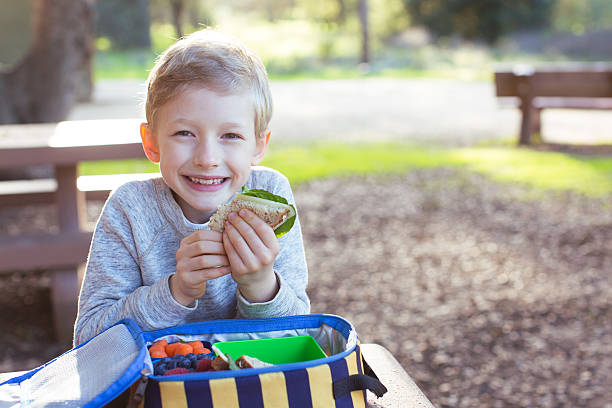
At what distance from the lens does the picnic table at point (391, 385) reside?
1350mm

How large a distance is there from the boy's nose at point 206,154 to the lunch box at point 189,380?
0.36 m

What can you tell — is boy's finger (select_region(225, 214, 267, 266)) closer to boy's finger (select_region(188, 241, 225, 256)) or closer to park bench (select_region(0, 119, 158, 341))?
boy's finger (select_region(188, 241, 225, 256))

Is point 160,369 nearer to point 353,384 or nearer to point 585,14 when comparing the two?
point 353,384

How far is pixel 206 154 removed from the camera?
55.5 inches

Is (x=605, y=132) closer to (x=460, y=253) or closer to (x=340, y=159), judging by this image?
(x=340, y=159)

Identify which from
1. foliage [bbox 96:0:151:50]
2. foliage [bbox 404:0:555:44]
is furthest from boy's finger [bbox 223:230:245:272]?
foliage [bbox 404:0:555:44]

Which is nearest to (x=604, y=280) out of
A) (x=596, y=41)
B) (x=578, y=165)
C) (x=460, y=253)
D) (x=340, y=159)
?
(x=460, y=253)

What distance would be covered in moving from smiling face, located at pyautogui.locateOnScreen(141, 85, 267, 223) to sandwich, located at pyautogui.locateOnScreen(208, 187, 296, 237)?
0.13 meters

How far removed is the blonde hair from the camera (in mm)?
1421

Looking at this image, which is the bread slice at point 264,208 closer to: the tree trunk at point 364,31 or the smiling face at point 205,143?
the smiling face at point 205,143

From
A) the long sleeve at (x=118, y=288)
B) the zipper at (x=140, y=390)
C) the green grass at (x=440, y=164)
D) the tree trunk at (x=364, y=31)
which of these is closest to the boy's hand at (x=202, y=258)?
the long sleeve at (x=118, y=288)

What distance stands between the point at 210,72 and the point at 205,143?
0.15 meters

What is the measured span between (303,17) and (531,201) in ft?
132

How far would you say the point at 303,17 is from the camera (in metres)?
44.8
